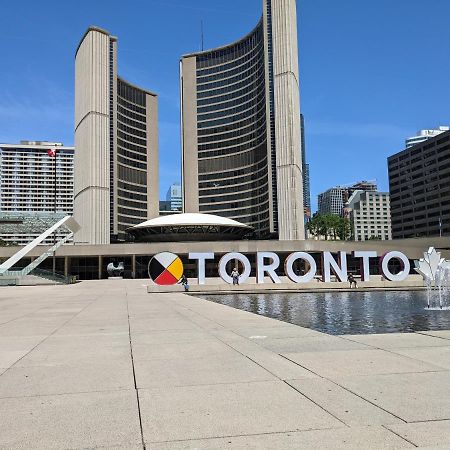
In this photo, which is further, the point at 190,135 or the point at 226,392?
the point at 190,135

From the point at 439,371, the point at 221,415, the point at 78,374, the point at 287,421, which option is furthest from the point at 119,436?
the point at 439,371

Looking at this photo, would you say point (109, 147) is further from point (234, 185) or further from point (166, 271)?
point (166, 271)

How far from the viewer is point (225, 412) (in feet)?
19.1

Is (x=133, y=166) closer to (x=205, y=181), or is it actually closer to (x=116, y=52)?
(x=205, y=181)

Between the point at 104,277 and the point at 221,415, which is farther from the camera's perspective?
the point at 104,277

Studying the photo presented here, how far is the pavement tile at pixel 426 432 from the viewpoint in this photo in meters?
4.80

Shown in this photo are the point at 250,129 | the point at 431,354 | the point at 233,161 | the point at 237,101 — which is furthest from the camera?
the point at 233,161

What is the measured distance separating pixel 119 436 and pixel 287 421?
189 cm

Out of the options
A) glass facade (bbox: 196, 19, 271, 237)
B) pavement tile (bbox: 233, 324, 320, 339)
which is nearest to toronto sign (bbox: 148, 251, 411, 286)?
pavement tile (bbox: 233, 324, 320, 339)

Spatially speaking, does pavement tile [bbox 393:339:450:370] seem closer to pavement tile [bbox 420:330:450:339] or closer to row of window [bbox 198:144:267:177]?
pavement tile [bbox 420:330:450:339]

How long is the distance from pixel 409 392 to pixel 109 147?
144m

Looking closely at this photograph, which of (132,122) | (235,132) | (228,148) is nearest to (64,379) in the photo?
(235,132)

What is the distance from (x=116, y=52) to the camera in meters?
160

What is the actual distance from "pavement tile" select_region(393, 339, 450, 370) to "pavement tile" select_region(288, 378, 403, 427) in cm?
263
